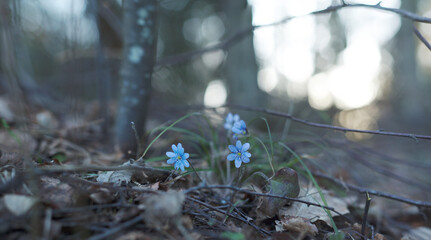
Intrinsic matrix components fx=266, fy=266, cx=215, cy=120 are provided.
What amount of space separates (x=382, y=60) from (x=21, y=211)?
12966 mm

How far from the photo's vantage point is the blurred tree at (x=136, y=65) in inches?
75.2

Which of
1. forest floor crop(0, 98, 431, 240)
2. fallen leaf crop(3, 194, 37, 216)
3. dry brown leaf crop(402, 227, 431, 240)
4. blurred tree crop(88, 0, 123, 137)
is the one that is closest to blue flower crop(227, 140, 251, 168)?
forest floor crop(0, 98, 431, 240)

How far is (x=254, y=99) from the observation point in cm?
389

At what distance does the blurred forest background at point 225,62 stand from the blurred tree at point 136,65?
17cm

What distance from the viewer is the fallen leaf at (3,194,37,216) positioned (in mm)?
893

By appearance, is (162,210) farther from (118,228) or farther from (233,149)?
(233,149)

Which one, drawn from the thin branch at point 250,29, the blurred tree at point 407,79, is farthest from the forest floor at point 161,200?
the blurred tree at point 407,79

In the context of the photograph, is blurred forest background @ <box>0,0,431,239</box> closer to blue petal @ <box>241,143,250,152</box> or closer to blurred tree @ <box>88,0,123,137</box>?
blurred tree @ <box>88,0,123,137</box>

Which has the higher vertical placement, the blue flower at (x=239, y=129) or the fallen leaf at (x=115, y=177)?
the blue flower at (x=239, y=129)

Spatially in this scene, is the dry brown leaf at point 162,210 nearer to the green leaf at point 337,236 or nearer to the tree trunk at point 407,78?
the green leaf at point 337,236

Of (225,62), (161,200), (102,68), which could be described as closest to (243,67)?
(225,62)

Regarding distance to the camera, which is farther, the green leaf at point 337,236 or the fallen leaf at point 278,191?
the fallen leaf at point 278,191

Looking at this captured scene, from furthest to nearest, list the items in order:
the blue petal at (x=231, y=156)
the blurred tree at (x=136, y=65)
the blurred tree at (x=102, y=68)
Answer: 1. the blurred tree at (x=102, y=68)
2. the blurred tree at (x=136, y=65)
3. the blue petal at (x=231, y=156)

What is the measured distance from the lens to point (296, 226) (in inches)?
48.5
